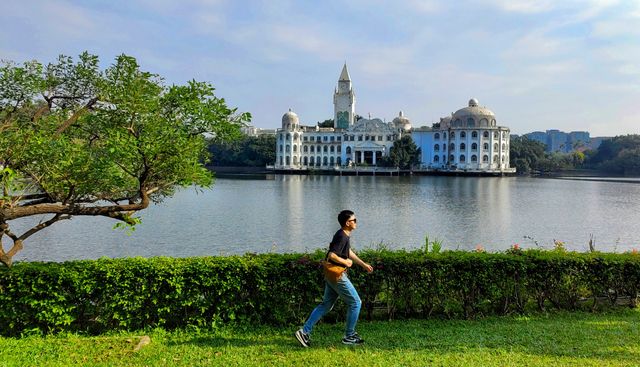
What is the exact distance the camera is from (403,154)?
8844 centimetres

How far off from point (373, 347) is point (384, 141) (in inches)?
3619

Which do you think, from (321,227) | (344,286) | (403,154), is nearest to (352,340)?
(344,286)

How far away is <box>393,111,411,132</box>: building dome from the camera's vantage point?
331ft

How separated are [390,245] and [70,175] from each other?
14.0m

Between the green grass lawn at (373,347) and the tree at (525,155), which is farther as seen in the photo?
the tree at (525,155)

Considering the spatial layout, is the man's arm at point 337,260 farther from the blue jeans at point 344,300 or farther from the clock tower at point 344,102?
the clock tower at point 344,102

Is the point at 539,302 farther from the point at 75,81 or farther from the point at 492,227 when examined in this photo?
the point at 492,227

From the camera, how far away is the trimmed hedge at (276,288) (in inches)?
241

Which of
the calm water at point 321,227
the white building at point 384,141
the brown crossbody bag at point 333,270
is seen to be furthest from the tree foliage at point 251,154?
the brown crossbody bag at point 333,270

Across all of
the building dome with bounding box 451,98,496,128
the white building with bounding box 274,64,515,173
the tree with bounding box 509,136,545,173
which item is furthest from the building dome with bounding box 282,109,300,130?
the tree with bounding box 509,136,545,173

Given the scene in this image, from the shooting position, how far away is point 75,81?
23.3 ft

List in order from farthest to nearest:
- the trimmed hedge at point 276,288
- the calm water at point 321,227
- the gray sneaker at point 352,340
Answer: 1. the calm water at point 321,227
2. the trimmed hedge at point 276,288
3. the gray sneaker at point 352,340

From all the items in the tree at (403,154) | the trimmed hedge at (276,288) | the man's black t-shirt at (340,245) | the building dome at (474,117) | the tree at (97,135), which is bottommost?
the trimmed hedge at (276,288)

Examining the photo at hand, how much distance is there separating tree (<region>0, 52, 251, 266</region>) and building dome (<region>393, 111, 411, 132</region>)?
315 feet
